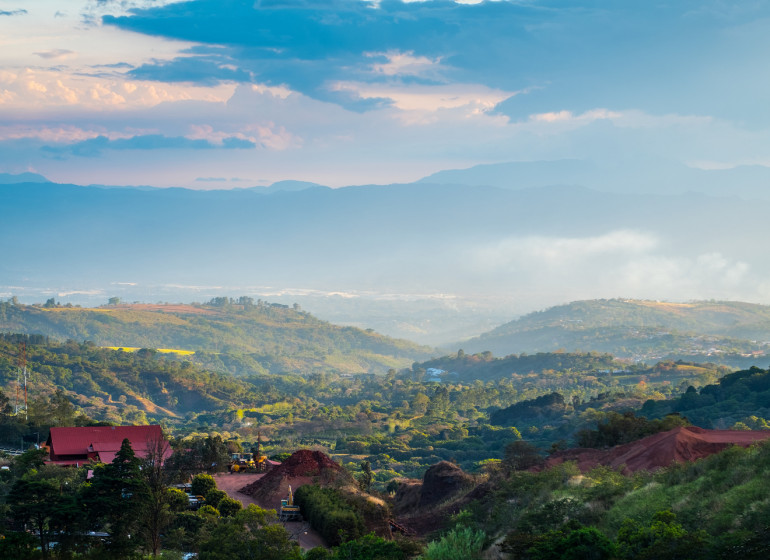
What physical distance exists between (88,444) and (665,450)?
27806mm

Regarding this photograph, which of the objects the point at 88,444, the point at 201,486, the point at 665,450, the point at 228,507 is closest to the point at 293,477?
the point at 201,486

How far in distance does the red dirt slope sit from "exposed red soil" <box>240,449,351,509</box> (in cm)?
1022

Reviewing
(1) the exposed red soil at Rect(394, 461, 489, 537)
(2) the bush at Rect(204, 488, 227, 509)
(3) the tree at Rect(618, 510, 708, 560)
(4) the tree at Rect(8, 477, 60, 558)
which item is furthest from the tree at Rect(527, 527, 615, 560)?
(2) the bush at Rect(204, 488, 227, 509)

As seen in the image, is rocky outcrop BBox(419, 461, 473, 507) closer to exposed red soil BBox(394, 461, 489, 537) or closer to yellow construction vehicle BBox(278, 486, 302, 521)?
exposed red soil BBox(394, 461, 489, 537)

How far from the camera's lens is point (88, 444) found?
1758 inches

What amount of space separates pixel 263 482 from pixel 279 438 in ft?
149

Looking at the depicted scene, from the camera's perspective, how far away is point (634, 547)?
2375 centimetres

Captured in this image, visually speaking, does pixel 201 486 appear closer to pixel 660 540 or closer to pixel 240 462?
pixel 240 462

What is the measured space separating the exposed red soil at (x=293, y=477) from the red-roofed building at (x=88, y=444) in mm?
5618

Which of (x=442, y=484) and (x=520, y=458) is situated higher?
(x=520, y=458)

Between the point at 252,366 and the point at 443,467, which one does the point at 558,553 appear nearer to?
the point at 443,467

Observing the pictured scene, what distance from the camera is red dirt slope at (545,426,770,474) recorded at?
1392 inches

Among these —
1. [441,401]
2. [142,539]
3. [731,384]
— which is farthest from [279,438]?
[142,539]

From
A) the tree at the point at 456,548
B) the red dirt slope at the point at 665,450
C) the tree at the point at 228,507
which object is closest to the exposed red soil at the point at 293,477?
the tree at the point at 228,507
